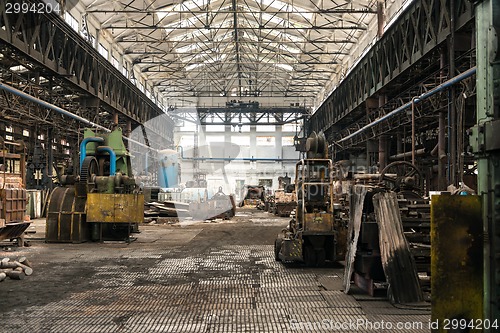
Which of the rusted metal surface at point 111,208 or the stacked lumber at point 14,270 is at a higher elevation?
the rusted metal surface at point 111,208

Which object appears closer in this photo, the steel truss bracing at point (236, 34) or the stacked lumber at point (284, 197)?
the steel truss bracing at point (236, 34)

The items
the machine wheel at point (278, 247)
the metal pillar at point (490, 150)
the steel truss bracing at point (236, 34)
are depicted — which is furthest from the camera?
the steel truss bracing at point (236, 34)

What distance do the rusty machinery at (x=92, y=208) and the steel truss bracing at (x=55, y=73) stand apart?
4.01 meters

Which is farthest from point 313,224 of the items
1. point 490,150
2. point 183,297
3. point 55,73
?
point 55,73

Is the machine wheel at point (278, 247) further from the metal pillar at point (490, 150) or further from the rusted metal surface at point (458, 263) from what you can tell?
the metal pillar at point (490, 150)

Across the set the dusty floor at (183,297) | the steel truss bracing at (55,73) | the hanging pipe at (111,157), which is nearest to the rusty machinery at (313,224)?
the dusty floor at (183,297)

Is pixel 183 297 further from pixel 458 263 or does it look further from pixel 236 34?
pixel 236 34

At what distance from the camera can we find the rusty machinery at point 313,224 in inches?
339

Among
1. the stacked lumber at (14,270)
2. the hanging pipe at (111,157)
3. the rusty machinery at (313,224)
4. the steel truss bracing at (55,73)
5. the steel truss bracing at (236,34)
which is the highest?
the steel truss bracing at (236,34)

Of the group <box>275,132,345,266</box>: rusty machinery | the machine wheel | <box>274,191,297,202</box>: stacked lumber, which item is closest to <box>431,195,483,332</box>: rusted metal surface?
<box>275,132,345,266</box>: rusty machinery

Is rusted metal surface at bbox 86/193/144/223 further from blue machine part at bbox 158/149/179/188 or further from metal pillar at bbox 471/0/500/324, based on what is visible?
blue machine part at bbox 158/149/179/188

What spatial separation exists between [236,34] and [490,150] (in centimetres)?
2422

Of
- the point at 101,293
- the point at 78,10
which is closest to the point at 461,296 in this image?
the point at 101,293

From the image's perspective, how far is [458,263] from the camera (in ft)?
8.64
